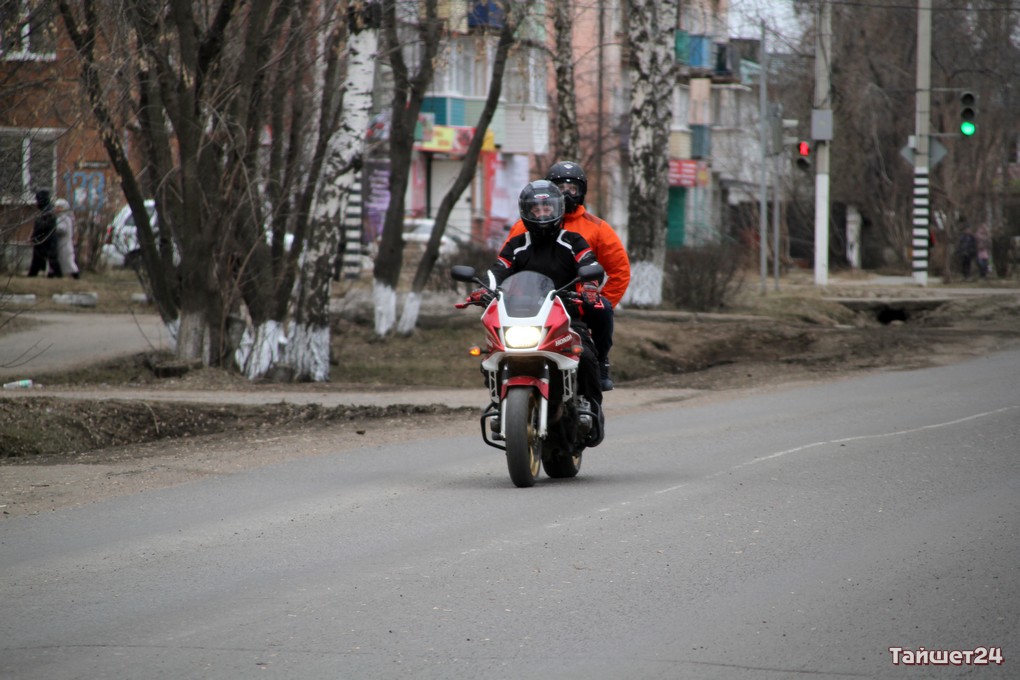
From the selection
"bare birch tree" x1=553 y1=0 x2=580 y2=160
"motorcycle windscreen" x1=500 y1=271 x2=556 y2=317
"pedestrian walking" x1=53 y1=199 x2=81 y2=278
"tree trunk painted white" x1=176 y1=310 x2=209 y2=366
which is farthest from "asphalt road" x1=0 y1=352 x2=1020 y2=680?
"pedestrian walking" x1=53 y1=199 x2=81 y2=278

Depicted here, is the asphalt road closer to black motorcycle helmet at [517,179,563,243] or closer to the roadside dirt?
the roadside dirt

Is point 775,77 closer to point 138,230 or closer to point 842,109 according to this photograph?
point 842,109

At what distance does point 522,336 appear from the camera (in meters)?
9.38

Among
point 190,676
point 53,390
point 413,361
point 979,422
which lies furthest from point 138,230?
point 190,676

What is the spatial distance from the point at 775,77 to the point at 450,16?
37931 millimetres

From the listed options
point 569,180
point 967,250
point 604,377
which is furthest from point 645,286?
point 569,180

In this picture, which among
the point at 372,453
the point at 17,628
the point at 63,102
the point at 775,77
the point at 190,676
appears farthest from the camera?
the point at 775,77

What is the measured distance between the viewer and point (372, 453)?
11.7 metres

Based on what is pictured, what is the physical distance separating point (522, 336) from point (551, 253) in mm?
810

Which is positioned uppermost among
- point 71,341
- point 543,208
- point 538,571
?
point 543,208

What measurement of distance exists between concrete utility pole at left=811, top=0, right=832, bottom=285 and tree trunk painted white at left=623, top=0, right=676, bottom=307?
7531 mm

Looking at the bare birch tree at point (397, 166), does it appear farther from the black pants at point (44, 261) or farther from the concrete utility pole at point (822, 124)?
the concrete utility pole at point (822, 124)

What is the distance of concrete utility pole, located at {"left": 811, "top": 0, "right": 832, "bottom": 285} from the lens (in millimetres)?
35219

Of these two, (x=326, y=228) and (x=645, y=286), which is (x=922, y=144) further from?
(x=326, y=228)
